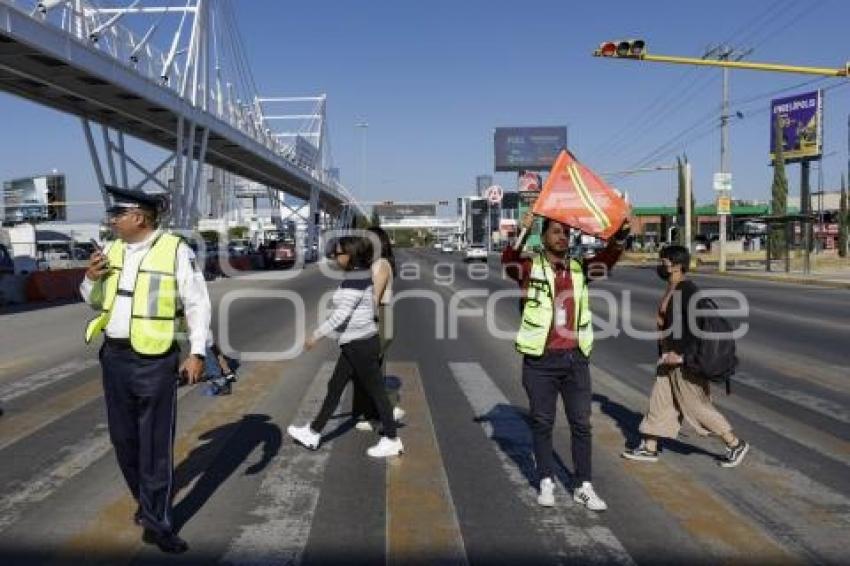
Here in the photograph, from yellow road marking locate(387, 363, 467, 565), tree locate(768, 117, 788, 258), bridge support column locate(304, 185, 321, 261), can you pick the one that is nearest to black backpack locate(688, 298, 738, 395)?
yellow road marking locate(387, 363, 467, 565)

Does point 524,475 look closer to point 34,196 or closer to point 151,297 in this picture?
point 151,297

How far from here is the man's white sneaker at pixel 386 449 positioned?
6336 mm

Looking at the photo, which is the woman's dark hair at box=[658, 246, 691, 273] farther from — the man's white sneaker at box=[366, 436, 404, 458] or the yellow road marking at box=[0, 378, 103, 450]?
the yellow road marking at box=[0, 378, 103, 450]

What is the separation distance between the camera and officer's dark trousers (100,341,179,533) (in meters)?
4.35

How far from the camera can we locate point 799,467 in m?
5.99

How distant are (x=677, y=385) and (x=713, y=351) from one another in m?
0.42

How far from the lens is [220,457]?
6.27 m

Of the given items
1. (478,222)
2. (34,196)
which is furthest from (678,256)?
(34,196)

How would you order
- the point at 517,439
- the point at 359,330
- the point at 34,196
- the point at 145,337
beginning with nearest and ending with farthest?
the point at 145,337 → the point at 359,330 → the point at 517,439 → the point at 34,196

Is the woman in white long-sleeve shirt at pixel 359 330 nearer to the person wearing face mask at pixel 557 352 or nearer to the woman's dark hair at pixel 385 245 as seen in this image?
the woman's dark hair at pixel 385 245

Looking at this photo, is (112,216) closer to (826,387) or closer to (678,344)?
(678,344)

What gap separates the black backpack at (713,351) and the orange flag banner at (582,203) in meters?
1.18

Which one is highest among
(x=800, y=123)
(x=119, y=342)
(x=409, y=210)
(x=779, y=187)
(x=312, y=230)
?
(x=800, y=123)

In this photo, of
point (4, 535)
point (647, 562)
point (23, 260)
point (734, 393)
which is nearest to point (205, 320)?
point (4, 535)
